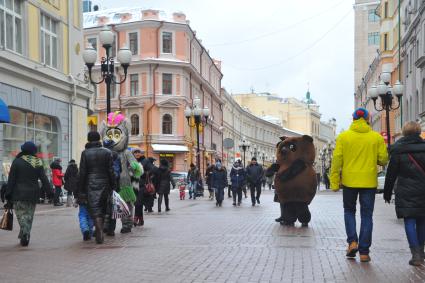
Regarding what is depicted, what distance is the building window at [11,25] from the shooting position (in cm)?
2183

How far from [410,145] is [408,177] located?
1.30 feet

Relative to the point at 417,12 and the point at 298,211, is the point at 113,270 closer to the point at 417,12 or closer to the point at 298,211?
the point at 298,211

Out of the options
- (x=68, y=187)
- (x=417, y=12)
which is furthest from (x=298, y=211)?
(x=417, y=12)

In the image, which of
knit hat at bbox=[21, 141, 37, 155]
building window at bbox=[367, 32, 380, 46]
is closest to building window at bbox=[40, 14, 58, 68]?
knit hat at bbox=[21, 141, 37, 155]

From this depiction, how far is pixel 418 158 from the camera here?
745 centimetres

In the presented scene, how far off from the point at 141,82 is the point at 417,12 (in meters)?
25.6

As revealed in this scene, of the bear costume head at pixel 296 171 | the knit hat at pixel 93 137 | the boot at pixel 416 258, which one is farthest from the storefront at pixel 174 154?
the boot at pixel 416 258

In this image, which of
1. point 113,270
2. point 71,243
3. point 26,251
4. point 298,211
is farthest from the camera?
point 298,211

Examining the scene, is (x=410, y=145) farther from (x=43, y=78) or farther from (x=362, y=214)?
(x=43, y=78)

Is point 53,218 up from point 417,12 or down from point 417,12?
down

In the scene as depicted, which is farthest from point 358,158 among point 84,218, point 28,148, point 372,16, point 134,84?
point 372,16

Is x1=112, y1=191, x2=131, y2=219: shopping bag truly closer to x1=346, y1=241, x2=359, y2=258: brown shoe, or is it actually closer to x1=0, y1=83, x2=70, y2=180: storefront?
x1=346, y1=241, x2=359, y2=258: brown shoe

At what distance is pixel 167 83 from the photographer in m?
55.2

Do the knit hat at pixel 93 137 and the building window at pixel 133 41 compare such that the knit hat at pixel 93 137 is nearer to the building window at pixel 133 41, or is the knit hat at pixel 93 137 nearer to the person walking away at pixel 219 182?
the person walking away at pixel 219 182
